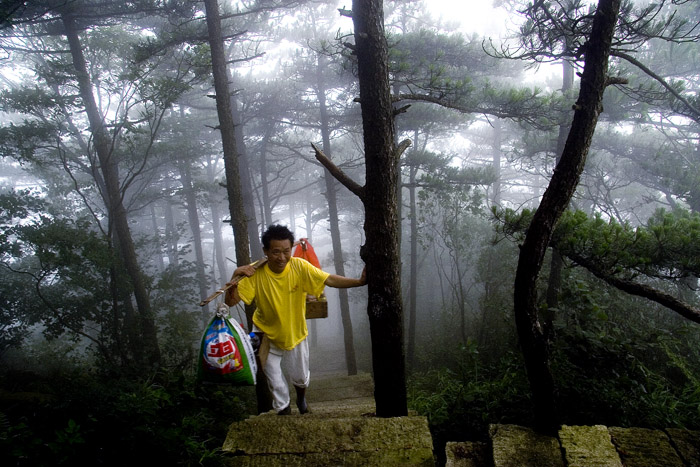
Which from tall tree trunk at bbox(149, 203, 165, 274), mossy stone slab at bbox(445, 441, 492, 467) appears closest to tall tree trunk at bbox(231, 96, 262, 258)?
tall tree trunk at bbox(149, 203, 165, 274)

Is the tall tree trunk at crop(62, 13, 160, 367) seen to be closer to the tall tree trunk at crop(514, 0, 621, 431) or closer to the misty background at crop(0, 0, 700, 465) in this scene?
the misty background at crop(0, 0, 700, 465)

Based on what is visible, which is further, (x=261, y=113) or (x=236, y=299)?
(x=261, y=113)

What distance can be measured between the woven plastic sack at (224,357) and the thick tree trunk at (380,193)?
118 cm

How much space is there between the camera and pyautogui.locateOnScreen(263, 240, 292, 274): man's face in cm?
362

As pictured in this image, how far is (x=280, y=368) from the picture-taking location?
385 cm

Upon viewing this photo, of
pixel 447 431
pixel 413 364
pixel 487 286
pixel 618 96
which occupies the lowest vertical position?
pixel 413 364

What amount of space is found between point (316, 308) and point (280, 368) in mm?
791

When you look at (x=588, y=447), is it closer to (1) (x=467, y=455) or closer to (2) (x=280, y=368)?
(1) (x=467, y=455)

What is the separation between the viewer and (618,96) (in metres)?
10.7

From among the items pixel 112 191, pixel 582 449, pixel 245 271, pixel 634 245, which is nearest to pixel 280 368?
pixel 245 271

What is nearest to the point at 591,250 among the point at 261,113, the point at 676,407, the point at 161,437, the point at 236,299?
the point at 676,407

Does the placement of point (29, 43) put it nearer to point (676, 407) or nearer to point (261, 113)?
point (261, 113)

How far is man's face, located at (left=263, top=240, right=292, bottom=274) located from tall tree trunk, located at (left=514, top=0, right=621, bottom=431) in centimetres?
208

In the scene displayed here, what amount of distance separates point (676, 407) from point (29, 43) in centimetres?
2151
